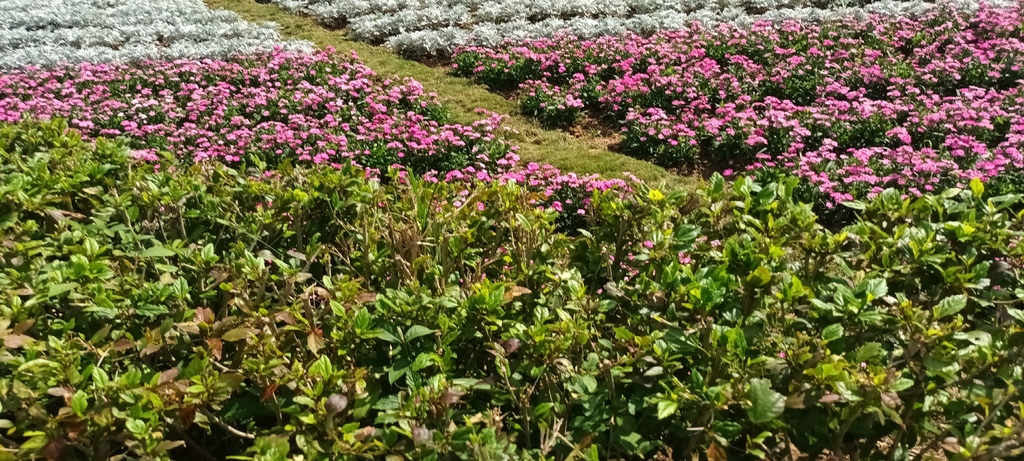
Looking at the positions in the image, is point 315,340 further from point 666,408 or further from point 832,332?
point 832,332

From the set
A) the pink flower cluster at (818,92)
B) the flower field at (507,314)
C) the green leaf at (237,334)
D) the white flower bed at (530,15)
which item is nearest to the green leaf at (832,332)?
the flower field at (507,314)

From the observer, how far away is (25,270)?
2586 mm

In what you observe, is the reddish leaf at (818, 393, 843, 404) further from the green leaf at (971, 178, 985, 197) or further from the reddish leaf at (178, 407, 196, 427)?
the reddish leaf at (178, 407, 196, 427)

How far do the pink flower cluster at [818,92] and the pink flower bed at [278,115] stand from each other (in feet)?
4.34

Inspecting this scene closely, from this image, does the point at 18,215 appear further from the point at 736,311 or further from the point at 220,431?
the point at 736,311

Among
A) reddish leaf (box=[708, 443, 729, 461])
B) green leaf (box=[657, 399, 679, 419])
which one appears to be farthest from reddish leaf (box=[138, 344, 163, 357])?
reddish leaf (box=[708, 443, 729, 461])

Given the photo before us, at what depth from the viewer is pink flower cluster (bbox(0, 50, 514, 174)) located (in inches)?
233

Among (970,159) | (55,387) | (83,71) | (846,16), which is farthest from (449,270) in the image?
(846,16)

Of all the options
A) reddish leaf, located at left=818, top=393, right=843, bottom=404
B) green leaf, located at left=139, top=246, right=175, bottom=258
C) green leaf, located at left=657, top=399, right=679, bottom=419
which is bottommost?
green leaf, located at left=657, top=399, right=679, bottom=419

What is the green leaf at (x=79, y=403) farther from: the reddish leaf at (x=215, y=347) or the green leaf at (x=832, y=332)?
the green leaf at (x=832, y=332)

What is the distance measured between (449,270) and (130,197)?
1547 millimetres

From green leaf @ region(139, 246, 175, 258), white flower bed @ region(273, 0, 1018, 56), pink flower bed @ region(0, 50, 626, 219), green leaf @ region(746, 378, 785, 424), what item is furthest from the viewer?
white flower bed @ region(273, 0, 1018, 56)

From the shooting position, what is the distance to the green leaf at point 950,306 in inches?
81.0

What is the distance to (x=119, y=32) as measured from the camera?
1000 cm
